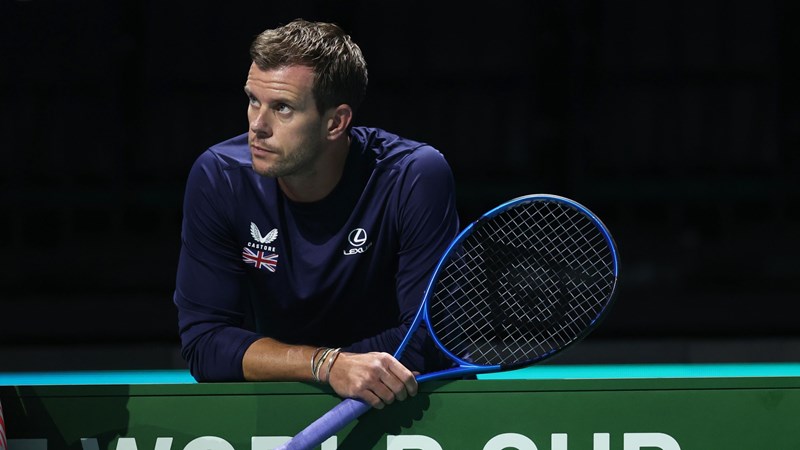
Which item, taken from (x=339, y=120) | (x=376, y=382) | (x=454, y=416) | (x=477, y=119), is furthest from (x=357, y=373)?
(x=477, y=119)

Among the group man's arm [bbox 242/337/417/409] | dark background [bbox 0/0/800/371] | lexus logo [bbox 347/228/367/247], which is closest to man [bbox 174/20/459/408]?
lexus logo [bbox 347/228/367/247]

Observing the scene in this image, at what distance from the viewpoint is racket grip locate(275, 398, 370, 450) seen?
81.4 inches

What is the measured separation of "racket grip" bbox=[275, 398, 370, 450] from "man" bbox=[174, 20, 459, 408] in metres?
0.25

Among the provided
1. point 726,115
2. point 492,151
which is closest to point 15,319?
point 492,151

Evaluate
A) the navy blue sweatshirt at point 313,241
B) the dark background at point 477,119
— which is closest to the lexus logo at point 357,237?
the navy blue sweatshirt at point 313,241

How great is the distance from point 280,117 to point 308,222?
0.91ft

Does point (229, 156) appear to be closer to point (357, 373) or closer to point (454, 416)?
point (357, 373)

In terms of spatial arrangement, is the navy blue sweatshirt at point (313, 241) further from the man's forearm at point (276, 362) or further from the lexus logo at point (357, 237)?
the man's forearm at point (276, 362)

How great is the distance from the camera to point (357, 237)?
2504mm

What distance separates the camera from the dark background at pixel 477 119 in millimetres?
7430

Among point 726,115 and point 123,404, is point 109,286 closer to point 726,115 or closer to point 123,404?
point 726,115

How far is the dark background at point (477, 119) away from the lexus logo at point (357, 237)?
4834 millimetres

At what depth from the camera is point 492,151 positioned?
25.4 feet

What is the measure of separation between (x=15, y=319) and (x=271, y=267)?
5003 millimetres
